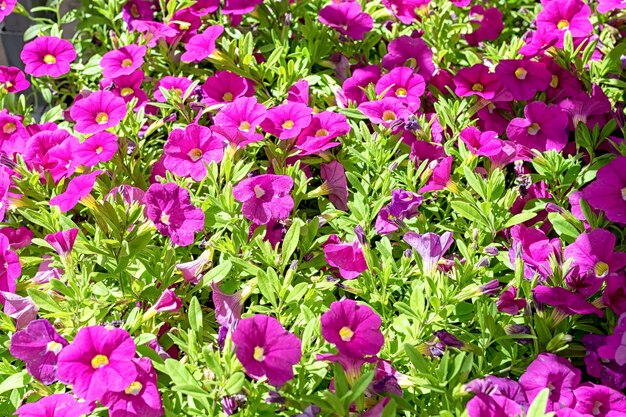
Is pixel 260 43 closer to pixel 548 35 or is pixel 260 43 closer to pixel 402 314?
pixel 548 35

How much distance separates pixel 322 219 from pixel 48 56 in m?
0.98

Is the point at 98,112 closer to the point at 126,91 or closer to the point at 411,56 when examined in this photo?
the point at 126,91

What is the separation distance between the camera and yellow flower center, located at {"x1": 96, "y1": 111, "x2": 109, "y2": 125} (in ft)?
5.90

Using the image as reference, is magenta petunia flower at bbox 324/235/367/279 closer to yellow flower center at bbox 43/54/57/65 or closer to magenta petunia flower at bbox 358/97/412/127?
magenta petunia flower at bbox 358/97/412/127

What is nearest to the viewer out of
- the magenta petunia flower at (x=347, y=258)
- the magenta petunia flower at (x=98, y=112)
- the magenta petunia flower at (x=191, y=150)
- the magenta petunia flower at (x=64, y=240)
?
the magenta petunia flower at (x=64, y=240)

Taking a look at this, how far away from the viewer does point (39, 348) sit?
4.21ft

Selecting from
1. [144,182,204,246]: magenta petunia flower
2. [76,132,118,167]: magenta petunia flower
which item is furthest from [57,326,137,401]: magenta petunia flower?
[76,132,118,167]: magenta petunia flower

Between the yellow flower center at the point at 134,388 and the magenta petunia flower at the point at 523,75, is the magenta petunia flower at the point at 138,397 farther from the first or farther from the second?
the magenta petunia flower at the point at 523,75

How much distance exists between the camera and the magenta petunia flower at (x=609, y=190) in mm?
1562

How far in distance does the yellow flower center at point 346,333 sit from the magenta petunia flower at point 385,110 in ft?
2.17

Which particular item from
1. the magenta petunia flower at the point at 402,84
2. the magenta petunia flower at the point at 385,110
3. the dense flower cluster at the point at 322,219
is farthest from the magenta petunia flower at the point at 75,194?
the magenta petunia flower at the point at 402,84

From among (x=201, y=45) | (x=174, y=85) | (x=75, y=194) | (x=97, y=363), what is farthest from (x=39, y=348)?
(x=201, y=45)

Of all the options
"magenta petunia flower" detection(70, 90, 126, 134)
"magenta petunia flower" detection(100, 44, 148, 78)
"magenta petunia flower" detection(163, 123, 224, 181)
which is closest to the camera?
"magenta petunia flower" detection(163, 123, 224, 181)

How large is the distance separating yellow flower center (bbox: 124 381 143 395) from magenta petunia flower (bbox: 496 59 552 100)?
116cm
